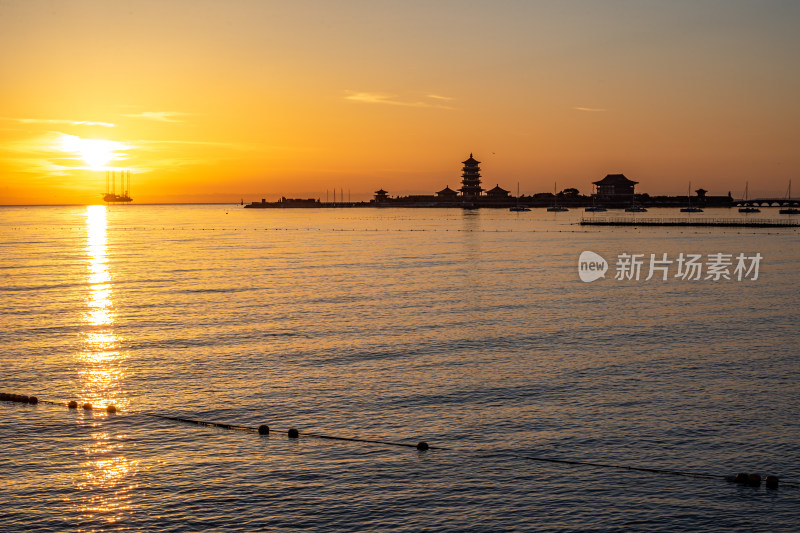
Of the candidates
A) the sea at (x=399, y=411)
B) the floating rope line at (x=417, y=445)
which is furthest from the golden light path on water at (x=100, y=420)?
the floating rope line at (x=417, y=445)

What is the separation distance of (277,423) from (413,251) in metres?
76.6

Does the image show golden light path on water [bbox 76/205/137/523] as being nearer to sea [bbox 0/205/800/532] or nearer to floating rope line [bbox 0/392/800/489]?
sea [bbox 0/205/800/532]

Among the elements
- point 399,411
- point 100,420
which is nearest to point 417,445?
point 399,411

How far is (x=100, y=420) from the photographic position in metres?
22.8

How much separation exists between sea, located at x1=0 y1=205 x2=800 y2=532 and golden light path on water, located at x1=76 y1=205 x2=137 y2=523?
112 mm

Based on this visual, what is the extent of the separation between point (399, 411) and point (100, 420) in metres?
9.42

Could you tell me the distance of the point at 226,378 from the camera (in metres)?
27.6

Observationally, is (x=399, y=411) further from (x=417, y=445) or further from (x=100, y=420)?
(x=100, y=420)

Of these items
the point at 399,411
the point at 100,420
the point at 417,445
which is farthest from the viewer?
the point at 399,411

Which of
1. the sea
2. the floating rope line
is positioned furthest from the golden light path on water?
the floating rope line

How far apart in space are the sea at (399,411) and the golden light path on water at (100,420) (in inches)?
4.4

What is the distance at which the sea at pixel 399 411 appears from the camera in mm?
16656

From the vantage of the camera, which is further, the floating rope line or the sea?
the floating rope line

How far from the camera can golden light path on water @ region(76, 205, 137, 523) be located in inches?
661
